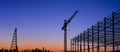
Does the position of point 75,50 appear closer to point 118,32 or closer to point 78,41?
point 78,41

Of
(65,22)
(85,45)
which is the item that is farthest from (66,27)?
(85,45)

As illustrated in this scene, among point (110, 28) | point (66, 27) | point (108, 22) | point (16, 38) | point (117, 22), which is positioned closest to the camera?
point (117, 22)

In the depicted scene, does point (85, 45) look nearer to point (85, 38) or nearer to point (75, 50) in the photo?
point (85, 38)

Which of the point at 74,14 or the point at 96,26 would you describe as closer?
the point at 96,26

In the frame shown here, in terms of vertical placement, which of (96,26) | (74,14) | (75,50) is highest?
(74,14)

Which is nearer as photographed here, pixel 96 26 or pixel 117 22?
pixel 117 22

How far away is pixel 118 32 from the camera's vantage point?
92.0ft

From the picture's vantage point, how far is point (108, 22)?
25031 millimetres

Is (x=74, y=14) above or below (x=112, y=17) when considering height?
above

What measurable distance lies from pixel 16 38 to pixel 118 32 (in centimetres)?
6321

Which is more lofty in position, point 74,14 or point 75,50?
point 74,14

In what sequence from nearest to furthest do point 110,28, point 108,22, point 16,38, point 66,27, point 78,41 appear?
point 108,22 < point 110,28 < point 78,41 < point 66,27 < point 16,38

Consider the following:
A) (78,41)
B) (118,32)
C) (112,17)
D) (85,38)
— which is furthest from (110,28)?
(78,41)

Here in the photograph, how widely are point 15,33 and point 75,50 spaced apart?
51007 millimetres
